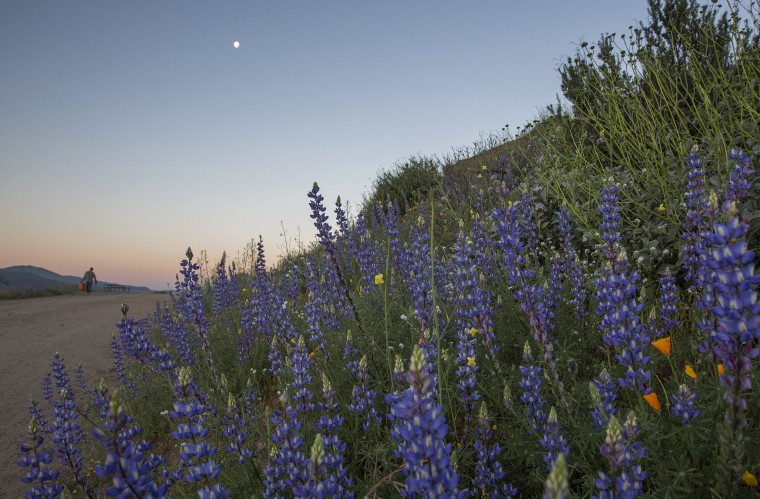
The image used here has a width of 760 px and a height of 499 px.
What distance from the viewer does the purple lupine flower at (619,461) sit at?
160 cm

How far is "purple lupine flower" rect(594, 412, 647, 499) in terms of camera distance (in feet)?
5.24

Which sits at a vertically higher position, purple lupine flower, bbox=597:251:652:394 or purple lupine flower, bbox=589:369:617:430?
purple lupine flower, bbox=597:251:652:394

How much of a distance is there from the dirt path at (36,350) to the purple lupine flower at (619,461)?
5.47 metres

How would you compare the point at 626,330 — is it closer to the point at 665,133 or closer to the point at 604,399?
the point at 604,399

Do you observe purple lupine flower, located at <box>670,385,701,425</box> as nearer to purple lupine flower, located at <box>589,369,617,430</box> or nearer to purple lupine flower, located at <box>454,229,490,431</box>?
purple lupine flower, located at <box>589,369,617,430</box>

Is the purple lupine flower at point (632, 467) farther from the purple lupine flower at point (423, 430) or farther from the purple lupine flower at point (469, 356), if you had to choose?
the purple lupine flower at point (469, 356)

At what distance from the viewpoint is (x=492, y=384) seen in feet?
10.9

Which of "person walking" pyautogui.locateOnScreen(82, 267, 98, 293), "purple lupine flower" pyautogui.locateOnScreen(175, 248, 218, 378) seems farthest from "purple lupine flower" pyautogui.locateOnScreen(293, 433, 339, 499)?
"person walking" pyautogui.locateOnScreen(82, 267, 98, 293)

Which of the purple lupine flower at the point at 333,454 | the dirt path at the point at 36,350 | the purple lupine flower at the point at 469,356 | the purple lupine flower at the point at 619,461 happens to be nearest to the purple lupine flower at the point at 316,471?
the purple lupine flower at the point at 333,454

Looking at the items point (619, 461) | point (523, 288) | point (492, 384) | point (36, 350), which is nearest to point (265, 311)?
point (492, 384)

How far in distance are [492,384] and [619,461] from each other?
1730 mm

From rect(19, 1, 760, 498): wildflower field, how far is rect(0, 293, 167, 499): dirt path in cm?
75

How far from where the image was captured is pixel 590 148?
25.7ft

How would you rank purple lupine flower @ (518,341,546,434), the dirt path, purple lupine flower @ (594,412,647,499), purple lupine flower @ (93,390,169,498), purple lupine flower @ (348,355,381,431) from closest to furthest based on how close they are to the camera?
purple lupine flower @ (93,390,169,498) < purple lupine flower @ (594,412,647,499) < purple lupine flower @ (518,341,546,434) < purple lupine flower @ (348,355,381,431) < the dirt path
